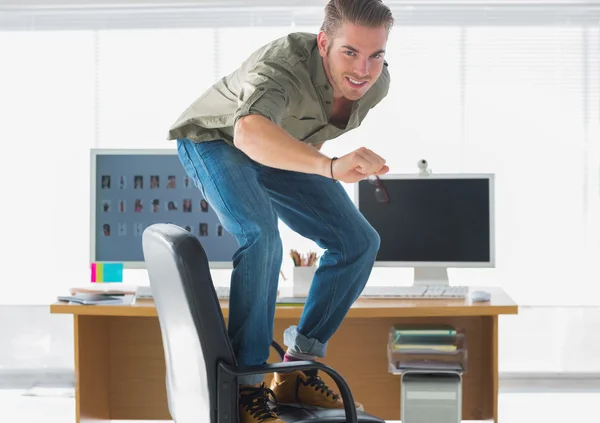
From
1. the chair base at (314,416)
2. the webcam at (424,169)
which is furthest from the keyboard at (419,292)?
the chair base at (314,416)

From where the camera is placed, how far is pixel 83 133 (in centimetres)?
484

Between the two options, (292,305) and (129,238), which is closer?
(292,305)

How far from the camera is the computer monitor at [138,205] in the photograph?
3.32 meters

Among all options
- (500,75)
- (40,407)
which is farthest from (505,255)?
(40,407)

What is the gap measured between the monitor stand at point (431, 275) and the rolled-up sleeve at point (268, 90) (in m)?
1.64

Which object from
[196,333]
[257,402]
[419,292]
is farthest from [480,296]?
[196,333]

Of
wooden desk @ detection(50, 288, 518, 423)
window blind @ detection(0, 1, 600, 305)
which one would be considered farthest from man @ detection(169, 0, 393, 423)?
window blind @ detection(0, 1, 600, 305)

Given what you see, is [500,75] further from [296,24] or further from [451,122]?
[296,24]

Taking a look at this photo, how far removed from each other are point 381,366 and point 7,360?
246 cm

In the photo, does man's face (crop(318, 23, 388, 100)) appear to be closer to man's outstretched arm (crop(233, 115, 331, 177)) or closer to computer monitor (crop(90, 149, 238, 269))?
man's outstretched arm (crop(233, 115, 331, 177))

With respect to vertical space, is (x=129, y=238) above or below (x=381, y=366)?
above

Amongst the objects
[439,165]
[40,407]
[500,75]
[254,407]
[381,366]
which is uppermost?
[500,75]

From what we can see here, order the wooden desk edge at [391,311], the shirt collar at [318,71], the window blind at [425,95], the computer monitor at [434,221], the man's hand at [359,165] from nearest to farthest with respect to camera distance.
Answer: the man's hand at [359,165] < the shirt collar at [318,71] < the wooden desk edge at [391,311] < the computer monitor at [434,221] < the window blind at [425,95]

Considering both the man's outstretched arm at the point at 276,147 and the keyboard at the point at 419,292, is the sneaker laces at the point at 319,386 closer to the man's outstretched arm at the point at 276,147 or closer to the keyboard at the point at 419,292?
the man's outstretched arm at the point at 276,147
